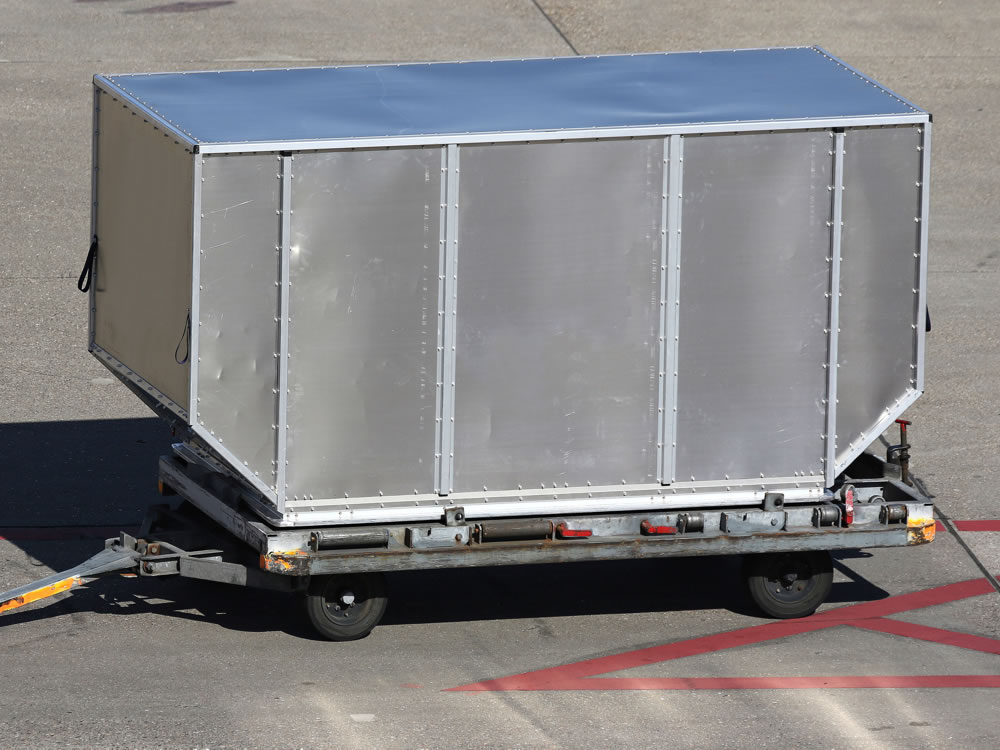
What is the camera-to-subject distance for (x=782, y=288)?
342 inches

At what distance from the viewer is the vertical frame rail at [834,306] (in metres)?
8.59

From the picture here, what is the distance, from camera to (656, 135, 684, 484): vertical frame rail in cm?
846

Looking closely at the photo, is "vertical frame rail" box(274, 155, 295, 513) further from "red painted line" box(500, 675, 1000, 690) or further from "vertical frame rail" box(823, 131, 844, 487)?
"vertical frame rail" box(823, 131, 844, 487)

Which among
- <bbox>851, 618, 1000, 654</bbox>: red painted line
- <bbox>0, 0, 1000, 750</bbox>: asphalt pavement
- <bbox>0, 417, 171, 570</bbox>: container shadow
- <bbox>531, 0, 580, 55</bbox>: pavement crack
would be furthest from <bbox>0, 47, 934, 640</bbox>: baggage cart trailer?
<bbox>531, 0, 580, 55</bbox>: pavement crack

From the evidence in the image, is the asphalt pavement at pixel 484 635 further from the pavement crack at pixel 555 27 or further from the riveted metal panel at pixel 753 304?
the pavement crack at pixel 555 27

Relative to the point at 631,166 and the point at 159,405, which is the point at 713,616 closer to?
the point at 631,166

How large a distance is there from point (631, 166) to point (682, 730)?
2863 millimetres

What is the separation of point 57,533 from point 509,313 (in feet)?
12.4

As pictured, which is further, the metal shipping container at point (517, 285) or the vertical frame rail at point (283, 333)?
the metal shipping container at point (517, 285)

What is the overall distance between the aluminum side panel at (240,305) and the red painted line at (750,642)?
1.78 meters

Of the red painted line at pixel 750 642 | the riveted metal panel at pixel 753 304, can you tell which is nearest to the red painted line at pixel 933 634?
the red painted line at pixel 750 642

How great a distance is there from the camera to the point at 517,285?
844 cm

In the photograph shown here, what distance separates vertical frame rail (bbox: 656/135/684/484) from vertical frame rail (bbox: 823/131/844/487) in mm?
832

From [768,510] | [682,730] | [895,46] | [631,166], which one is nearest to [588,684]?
[682,730]
